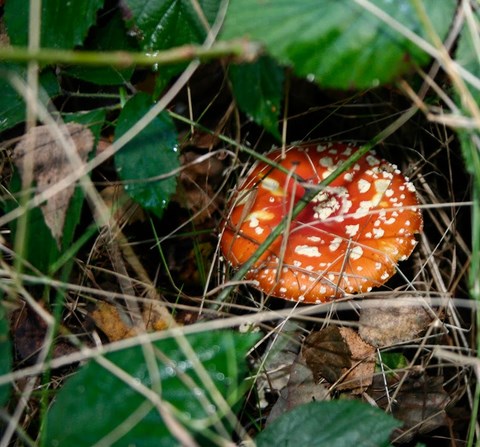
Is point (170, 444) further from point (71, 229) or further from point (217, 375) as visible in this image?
point (71, 229)

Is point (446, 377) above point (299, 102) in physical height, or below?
below

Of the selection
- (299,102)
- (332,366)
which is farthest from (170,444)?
(299,102)

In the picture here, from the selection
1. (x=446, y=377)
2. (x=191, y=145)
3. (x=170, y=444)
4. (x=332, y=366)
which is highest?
(x=191, y=145)

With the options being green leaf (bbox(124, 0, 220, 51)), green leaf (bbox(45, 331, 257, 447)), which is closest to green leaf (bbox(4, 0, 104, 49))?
green leaf (bbox(124, 0, 220, 51))

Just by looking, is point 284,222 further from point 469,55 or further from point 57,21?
point 57,21

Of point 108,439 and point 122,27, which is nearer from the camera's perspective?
point 108,439

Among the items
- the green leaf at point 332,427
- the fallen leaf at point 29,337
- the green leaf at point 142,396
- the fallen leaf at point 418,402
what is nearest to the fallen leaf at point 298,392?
the fallen leaf at point 418,402

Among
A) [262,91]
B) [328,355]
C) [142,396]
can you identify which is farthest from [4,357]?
[328,355]
